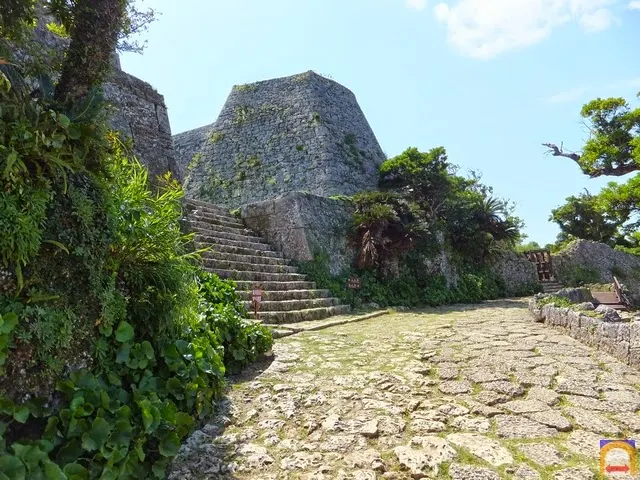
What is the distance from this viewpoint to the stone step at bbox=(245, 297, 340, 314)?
20.3 feet

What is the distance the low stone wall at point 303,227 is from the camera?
28.5ft

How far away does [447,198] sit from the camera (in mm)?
12492

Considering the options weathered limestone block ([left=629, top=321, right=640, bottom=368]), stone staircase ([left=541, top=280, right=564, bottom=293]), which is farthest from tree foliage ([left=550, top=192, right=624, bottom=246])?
weathered limestone block ([left=629, top=321, right=640, bottom=368])

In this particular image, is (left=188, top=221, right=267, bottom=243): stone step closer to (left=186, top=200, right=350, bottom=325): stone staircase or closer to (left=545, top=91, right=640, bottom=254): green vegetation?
(left=186, top=200, right=350, bottom=325): stone staircase

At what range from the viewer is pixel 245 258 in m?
7.47

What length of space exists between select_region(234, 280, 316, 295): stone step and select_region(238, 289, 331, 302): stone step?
47 millimetres

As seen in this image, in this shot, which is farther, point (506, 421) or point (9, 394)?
point (506, 421)

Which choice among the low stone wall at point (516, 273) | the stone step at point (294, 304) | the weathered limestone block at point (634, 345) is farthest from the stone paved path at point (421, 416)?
the low stone wall at point (516, 273)

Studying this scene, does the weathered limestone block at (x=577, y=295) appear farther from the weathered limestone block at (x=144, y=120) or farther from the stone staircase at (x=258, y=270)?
the weathered limestone block at (x=144, y=120)

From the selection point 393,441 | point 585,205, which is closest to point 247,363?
point 393,441

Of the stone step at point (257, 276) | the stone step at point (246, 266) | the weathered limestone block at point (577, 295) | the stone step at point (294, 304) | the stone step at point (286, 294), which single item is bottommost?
the weathered limestone block at point (577, 295)

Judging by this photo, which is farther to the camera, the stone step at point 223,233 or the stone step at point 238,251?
the stone step at point 223,233

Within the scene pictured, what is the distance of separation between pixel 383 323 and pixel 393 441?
4.21 m

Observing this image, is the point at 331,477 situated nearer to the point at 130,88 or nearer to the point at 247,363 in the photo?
the point at 247,363
